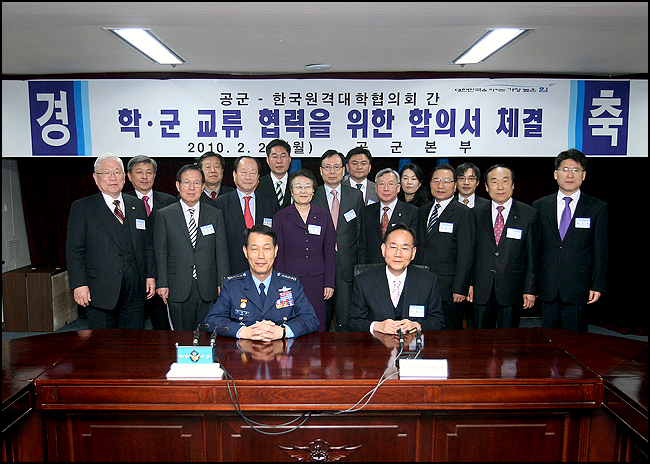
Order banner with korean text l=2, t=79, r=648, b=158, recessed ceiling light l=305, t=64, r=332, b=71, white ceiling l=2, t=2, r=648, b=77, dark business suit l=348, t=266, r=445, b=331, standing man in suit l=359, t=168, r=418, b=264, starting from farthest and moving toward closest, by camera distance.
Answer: banner with korean text l=2, t=79, r=648, b=158 → recessed ceiling light l=305, t=64, r=332, b=71 → standing man in suit l=359, t=168, r=418, b=264 → white ceiling l=2, t=2, r=648, b=77 → dark business suit l=348, t=266, r=445, b=331

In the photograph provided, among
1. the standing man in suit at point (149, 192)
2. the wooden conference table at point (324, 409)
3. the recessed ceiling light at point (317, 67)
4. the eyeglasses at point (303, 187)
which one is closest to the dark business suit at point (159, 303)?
the standing man in suit at point (149, 192)

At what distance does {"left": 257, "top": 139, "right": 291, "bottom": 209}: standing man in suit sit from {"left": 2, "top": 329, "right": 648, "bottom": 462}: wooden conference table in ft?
6.58

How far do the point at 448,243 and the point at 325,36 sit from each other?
5.63ft

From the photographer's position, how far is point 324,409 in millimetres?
1948

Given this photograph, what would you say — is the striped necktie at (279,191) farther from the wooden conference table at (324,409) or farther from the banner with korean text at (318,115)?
the wooden conference table at (324,409)

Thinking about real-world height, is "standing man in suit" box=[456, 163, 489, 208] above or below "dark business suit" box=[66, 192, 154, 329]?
above

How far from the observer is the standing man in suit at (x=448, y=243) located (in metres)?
3.55

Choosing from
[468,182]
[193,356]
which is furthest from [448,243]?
[193,356]

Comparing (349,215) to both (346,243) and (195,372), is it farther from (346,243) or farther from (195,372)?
(195,372)

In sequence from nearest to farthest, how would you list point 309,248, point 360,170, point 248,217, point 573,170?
point 573,170
point 309,248
point 248,217
point 360,170

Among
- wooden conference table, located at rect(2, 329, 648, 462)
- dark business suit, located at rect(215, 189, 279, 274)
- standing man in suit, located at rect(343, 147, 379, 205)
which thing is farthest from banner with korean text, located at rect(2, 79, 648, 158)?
wooden conference table, located at rect(2, 329, 648, 462)

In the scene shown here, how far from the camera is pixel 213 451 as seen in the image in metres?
2.04

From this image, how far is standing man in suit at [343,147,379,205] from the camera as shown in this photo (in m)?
4.23

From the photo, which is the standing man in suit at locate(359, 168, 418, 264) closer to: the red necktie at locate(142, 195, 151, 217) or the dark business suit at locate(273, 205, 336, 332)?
the dark business suit at locate(273, 205, 336, 332)
